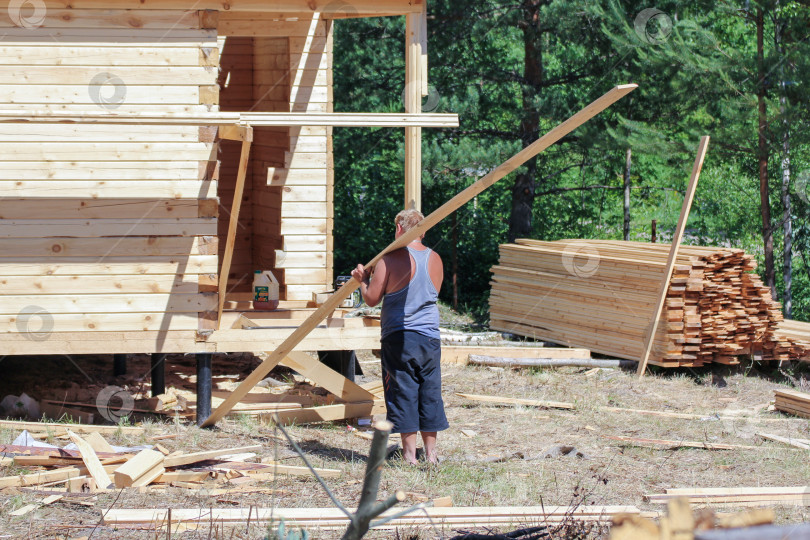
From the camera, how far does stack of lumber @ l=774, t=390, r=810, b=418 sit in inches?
367

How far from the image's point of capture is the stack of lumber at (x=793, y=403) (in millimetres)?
9328

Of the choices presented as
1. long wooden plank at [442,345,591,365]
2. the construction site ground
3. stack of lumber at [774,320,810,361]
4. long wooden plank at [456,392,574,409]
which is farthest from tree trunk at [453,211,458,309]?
long wooden plank at [456,392,574,409]

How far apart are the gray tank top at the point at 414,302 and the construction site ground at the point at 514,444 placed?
112 centimetres

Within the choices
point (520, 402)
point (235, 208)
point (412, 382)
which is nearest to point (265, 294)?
point (235, 208)

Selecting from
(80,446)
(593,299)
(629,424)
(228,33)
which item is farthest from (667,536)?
(593,299)

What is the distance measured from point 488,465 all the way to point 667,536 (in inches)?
186

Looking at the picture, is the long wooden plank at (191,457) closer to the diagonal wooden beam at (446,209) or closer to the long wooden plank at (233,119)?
the diagonal wooden beam at (446,209)

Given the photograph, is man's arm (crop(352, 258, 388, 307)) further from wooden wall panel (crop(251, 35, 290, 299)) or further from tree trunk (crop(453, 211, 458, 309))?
tree trunk (crop(453, 211, 458, 309))

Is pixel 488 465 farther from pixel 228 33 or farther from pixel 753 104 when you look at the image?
pixel 753 104

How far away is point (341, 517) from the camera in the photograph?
551 centimetres

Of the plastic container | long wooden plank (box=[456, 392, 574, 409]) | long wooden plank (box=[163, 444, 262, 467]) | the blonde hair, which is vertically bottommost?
long wooden plank (box=[456, 392, 574, 409])

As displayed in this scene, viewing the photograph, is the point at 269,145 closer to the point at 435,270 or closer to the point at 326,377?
the point at 326,377

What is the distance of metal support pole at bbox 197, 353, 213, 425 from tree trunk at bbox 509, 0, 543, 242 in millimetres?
8633

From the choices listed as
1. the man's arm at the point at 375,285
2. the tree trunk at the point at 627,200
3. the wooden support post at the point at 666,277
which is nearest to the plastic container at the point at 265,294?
the man's arm at the point at 375,285
